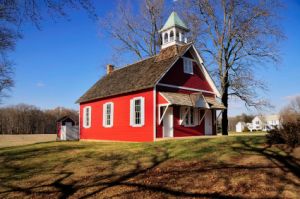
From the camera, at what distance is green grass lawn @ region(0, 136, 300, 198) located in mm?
6582

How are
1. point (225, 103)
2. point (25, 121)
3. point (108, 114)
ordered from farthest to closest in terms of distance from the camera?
point (25, 121), point (225, 103), point (108, 114)

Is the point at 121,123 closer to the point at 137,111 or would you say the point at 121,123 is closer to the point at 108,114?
the point at 137,111

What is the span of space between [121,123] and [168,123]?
4046mm

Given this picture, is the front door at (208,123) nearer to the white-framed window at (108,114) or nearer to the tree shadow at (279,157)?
the white-framed window at (108,114)

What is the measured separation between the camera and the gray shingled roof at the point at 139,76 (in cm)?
1844

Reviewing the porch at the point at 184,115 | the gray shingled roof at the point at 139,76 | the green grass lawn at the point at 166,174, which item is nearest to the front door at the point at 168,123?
the porch at the point at 184,115

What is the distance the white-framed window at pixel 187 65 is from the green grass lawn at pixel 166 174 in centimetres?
949

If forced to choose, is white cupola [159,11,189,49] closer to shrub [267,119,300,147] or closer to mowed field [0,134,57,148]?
shrub [267,119,300,147]

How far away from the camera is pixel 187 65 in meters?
20.0

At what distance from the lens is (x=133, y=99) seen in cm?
1895

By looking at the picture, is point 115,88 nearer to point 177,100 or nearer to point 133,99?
point 133,99

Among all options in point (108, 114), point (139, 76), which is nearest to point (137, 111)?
point (139, 76)

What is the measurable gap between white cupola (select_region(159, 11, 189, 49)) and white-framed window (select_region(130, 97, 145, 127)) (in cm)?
567

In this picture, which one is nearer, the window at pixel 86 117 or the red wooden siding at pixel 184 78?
the red wooden siding at pixel 184 78
